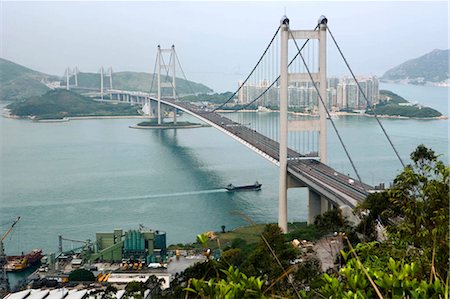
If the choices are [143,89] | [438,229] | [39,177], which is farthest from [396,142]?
[143,89]

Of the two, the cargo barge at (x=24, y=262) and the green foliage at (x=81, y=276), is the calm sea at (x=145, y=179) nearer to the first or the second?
the cargo barge at (x=24, y=262)

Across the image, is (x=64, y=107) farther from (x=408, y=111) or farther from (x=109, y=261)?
(x=109, y=261)

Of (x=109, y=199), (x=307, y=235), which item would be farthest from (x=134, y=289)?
(x=109, y=199)

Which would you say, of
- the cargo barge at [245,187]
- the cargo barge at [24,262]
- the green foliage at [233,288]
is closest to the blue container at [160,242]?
the cargo barge at [24,262]

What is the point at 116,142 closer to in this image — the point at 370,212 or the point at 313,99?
the point at 313,99

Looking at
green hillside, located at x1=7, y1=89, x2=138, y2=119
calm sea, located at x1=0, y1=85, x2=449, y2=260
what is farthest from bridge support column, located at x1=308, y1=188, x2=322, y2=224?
green hillside, located at x1=7, y1=89, x2=138, y2=119

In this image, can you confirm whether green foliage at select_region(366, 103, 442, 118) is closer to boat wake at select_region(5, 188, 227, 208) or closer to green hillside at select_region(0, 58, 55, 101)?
boat wake at select_region(5, 188, 227, 208)

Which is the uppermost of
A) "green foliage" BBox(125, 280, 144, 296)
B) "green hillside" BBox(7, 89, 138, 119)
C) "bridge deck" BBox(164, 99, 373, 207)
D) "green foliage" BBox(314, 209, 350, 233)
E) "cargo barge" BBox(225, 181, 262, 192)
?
"green hillside" BBox(7, 89, 138, 119)
